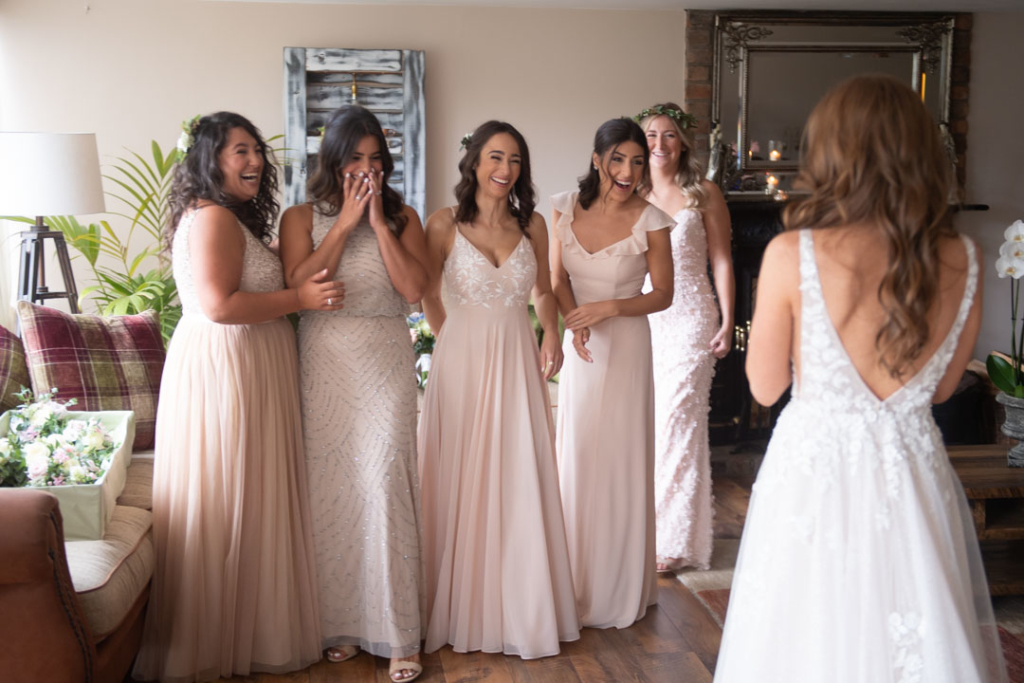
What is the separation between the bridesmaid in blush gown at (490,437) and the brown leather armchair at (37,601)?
1024 millimetres

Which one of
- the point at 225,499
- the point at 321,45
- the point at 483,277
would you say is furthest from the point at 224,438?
the point at 321,45

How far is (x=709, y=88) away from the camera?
5645 mm

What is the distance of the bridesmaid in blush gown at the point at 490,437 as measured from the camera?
2.82 metres

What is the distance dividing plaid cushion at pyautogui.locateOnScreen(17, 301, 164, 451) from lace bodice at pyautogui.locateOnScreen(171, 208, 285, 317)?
878 millimetres

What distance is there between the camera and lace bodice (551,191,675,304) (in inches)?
121

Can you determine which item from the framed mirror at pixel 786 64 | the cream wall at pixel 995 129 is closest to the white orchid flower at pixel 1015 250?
the framed mirror at pixel 786 64

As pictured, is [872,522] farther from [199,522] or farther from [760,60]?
[760,60]

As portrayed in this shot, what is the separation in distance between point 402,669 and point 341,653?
0.21 m

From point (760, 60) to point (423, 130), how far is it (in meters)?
1.97

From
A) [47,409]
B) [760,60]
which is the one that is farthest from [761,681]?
[760,60]

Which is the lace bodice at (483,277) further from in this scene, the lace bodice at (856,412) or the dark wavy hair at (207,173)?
the lace bodice at (856,412)

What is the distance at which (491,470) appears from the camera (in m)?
2.82

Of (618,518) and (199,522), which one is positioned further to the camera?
(618,518)

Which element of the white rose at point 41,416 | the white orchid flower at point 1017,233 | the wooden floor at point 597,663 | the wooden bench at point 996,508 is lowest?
the wooden floor at point 597,663
